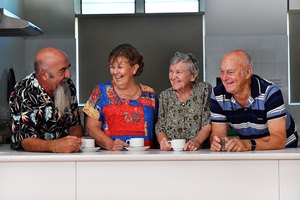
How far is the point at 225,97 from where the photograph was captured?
2.93 meters

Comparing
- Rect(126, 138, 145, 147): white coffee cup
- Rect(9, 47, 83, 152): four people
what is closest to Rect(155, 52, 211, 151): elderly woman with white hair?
Rect(126, 138, 145, 147): white coffee cup

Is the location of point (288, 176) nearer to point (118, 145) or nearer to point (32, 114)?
point (118, 145)

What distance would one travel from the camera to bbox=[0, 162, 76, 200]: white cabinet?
8.45 ft

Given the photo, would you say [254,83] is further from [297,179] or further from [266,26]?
[266,26]

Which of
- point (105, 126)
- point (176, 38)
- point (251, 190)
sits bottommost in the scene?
point (251, 190)

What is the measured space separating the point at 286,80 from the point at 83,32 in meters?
1.85

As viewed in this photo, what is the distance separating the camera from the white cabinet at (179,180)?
256cm

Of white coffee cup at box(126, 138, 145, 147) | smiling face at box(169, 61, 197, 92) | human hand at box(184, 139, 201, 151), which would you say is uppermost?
smiling face at box(169, 61, 197, 92)

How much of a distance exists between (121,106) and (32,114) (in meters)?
0.44

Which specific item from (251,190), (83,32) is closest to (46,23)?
(83,32)

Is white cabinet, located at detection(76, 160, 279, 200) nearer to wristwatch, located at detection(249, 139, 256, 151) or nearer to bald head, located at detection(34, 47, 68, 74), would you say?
wristwatch, located at detection(249, 139, 256, 151)

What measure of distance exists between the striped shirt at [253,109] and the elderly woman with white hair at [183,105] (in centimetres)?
14

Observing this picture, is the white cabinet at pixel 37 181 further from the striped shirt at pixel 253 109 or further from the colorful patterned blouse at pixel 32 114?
the striped shirt at pixel 253 109

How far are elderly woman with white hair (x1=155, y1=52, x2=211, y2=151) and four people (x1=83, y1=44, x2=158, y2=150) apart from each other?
8cm
